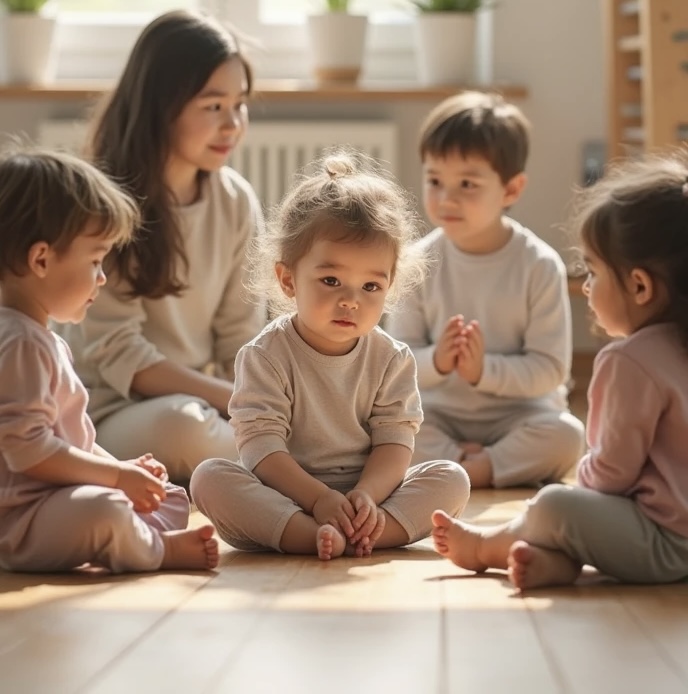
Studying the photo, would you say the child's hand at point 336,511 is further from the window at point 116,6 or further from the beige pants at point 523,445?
the window at point 116,6

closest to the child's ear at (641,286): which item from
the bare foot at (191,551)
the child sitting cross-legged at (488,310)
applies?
the bare foot at (191,551)

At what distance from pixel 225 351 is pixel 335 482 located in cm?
89

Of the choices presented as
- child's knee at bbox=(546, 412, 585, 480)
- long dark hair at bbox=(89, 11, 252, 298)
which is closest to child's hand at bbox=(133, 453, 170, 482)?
long dark hair at bbox=(89, 11, 252, 298)

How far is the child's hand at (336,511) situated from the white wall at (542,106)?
94.0 inches

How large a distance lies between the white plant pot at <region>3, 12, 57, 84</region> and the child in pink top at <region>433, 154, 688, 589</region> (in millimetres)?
2684

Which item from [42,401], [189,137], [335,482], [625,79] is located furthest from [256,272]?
[625,79]

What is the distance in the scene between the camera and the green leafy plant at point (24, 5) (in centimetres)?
411

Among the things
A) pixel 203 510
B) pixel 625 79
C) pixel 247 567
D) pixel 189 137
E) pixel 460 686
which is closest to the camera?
pixel 460 686

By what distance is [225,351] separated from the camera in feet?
9.50

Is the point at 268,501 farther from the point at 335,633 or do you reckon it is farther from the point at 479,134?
the point at 479,134

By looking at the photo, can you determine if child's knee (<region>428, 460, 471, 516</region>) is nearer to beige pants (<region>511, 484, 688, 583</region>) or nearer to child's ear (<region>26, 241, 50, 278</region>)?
beige pants (<region>511, 484, 688, 583</region>)

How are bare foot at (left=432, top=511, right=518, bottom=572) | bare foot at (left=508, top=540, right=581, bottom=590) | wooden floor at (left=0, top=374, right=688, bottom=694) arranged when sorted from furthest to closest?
bare foot at (left=432, top=511, right=518, bottom=572) < bare foot at (left=508, top=540, right=581, bottom=590) < wooden floor at (left=0, top=374, right=688, bottom=694)

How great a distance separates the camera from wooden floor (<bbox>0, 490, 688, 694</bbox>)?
1298 millimetres

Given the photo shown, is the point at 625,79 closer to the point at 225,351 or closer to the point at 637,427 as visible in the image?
the point at 225,351
